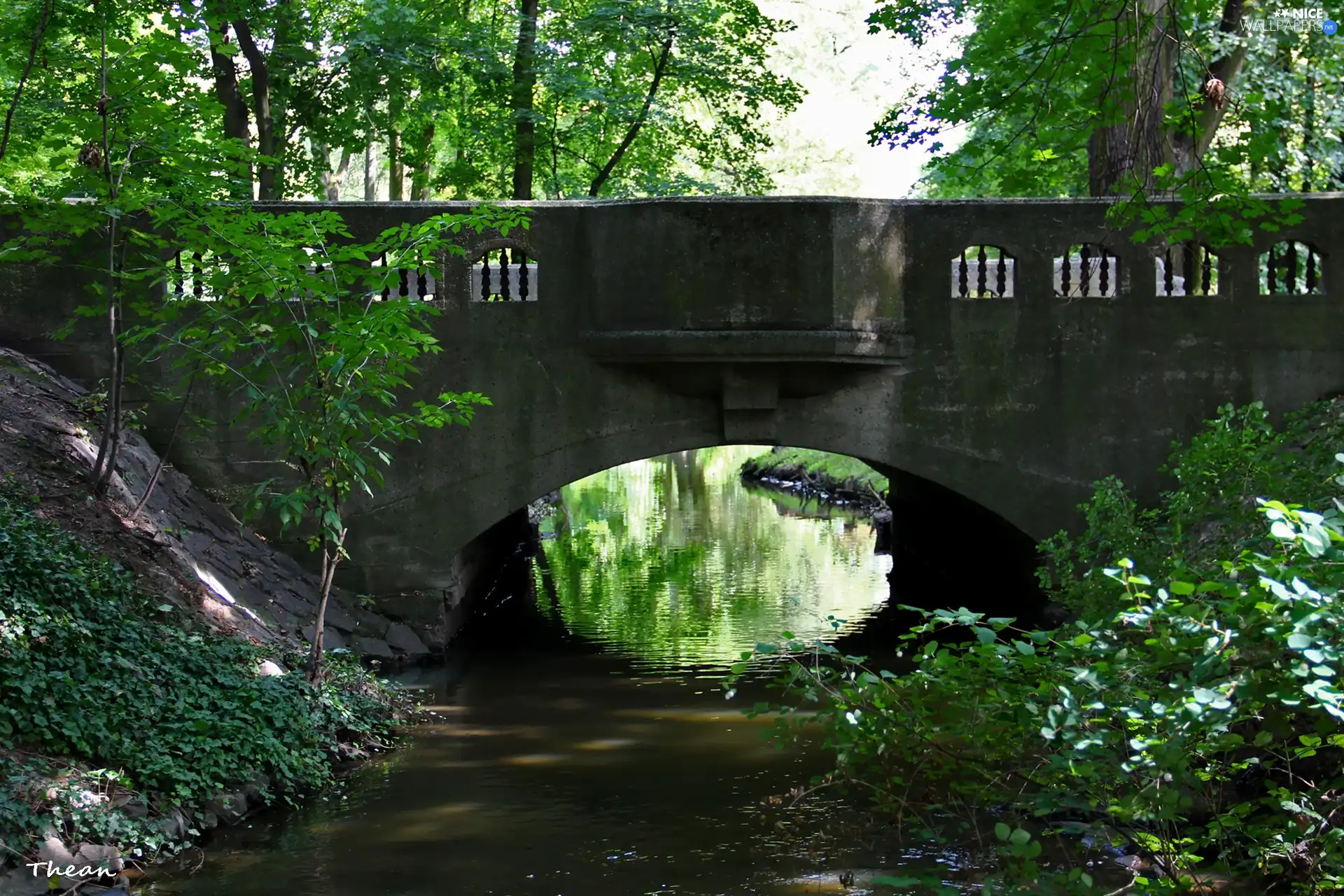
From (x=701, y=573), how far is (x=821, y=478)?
30.5 feet

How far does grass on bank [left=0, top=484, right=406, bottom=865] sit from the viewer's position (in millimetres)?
6324

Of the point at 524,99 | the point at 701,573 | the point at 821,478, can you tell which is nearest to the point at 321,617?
the point at 701,573

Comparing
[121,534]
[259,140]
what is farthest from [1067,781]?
[259,140]

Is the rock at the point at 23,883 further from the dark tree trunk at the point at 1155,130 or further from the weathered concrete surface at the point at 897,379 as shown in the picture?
the dark tree trunk at the point at 1155,130

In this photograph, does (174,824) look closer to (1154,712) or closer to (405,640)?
(405,640)

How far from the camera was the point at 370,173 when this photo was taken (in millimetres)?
26062

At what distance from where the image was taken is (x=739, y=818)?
7.40 meters

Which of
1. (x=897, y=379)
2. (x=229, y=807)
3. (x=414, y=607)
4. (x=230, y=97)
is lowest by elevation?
(x=229, y=807)

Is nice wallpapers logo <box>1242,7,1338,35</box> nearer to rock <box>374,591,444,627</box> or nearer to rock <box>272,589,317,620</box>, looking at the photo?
rock <box>374,591,444,627</box>

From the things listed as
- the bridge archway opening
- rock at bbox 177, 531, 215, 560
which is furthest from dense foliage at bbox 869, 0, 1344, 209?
rock at bbox 177, 531, 215, 560

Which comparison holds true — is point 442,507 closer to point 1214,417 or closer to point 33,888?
point 33,888

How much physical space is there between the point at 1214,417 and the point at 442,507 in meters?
6.38

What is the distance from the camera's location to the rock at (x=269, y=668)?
8250 millimetres

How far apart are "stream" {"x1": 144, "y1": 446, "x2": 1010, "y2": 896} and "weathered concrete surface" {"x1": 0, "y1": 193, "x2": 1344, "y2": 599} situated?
179 centimetres
